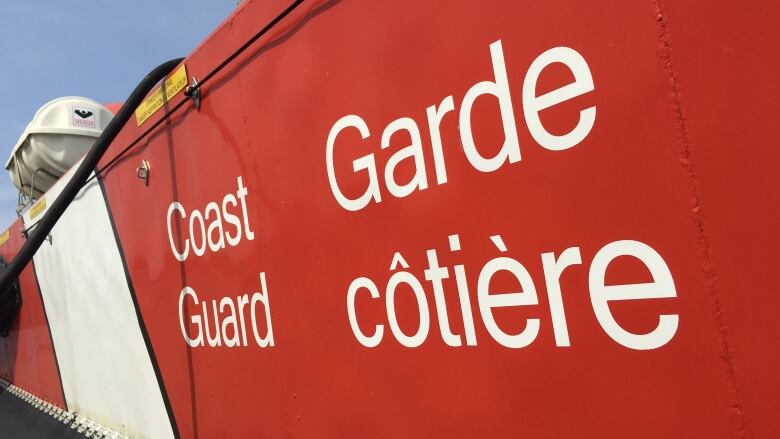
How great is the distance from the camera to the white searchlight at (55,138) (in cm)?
414

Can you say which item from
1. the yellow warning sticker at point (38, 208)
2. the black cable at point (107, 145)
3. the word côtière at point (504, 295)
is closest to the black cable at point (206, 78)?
the black cable at point (107, 145)

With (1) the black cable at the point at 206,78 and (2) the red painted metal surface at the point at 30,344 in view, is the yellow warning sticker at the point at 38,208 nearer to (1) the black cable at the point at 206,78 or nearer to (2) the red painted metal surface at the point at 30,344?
(2) the red painted metal surface at the point at 30,344

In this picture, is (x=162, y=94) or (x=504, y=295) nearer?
(x=504, y=295)

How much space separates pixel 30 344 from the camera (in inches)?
169

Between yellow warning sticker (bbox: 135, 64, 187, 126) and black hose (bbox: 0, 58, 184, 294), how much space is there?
0.12 feet

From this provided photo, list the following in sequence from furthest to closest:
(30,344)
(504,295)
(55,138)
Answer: (30,344)
(55,138)
(504,295)

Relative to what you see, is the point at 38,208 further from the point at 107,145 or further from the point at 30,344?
the point at 107,145

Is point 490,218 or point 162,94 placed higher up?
point 162,94

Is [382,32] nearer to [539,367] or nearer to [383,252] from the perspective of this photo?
[383,252]

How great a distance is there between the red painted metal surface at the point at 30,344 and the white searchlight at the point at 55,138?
15.7 inches

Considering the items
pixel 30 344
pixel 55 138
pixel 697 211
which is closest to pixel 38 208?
pixel 55 138

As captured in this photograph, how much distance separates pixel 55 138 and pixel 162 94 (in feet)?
8.14

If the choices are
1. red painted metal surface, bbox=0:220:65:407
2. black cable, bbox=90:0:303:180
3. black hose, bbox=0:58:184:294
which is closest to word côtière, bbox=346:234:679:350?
black cable, bbox=90:0:303:180

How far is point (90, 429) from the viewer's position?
303 cm
